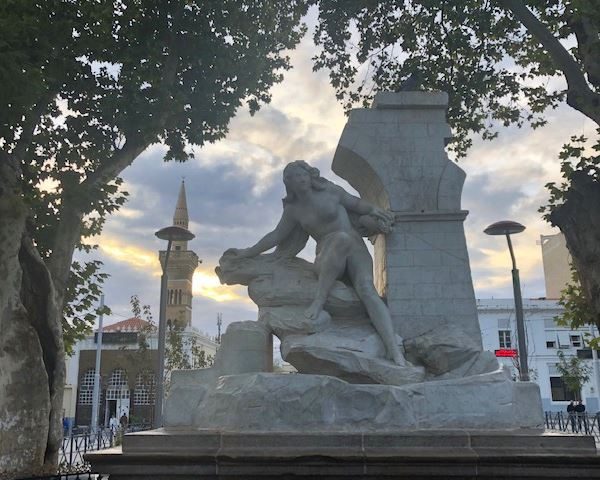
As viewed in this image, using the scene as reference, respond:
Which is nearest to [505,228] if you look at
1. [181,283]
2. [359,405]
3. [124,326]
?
[359,405]

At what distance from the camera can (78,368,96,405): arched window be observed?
46.0 metres

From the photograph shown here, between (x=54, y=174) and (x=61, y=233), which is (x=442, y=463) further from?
(x=54, y=174)

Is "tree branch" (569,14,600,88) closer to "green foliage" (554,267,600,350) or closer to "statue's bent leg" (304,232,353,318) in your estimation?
"green foliage" (554,267,600,350)

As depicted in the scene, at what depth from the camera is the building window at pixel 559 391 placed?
1673 inches

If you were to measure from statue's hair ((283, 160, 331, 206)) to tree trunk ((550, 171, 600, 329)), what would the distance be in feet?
21.0

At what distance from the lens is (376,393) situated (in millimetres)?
5523

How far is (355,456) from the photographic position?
4.81 meters

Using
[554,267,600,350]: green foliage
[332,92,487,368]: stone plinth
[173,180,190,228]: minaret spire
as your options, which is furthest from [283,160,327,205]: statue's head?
[173,180,190,228]: minaret spire

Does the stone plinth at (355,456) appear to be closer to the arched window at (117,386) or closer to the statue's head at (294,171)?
the statue's head at (294,171)

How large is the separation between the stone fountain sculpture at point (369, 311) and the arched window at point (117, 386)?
42.1 m

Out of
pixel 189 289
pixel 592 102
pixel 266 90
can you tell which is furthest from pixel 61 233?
pixel 189 289

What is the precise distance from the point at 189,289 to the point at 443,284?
67010 millimetres

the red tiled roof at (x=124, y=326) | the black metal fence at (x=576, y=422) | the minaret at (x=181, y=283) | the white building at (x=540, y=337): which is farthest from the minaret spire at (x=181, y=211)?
the black metal fence at (x=576, y=422)

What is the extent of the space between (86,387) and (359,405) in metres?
Answer: 45.4
